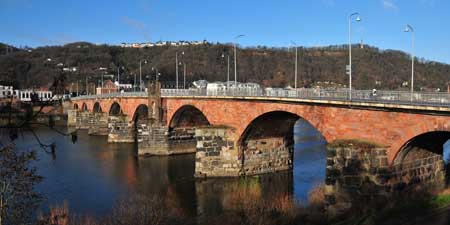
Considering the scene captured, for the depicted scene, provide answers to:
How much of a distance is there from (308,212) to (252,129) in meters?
10.8

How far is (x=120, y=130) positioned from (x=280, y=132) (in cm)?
2431

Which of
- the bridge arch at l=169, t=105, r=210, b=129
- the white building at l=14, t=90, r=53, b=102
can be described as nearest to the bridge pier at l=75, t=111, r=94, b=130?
the bridge arch at l=169, t=105, r=210, b=129

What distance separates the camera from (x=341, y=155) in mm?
19719

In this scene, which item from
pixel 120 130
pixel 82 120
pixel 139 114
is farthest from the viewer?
pixel 82 120

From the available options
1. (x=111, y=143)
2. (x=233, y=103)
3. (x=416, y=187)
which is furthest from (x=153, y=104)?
(x=416, y=187)

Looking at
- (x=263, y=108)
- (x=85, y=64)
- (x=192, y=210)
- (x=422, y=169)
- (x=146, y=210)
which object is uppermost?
(x=85, y=64)

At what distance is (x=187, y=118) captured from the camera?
140 feet

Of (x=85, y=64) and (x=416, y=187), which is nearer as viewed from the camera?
(x=416, y=187)

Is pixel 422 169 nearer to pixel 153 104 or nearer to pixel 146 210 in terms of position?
pixel 146 210

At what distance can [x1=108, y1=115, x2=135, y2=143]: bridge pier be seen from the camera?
164 feet

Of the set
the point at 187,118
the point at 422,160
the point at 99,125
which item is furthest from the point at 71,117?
the point at 422,160

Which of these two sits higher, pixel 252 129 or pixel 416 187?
pixel 252 129

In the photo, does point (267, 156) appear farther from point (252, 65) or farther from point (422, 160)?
point (252, 65)

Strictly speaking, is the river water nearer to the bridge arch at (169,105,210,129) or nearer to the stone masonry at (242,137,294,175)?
the stone masonry at (242,137,294,175)
